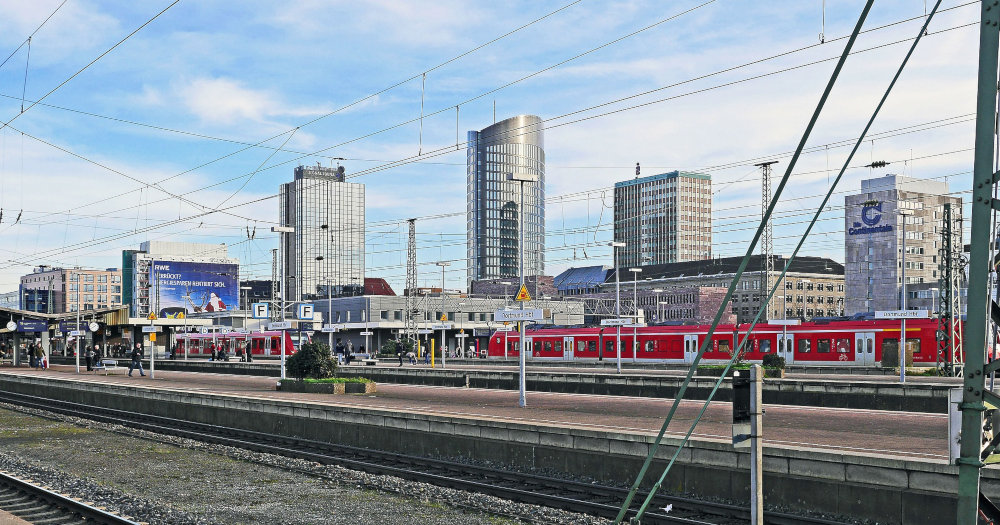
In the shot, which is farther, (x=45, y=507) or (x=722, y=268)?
(x=722, y=268)

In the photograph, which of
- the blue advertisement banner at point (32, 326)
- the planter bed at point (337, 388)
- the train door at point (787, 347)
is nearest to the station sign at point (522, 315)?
the planter bed at point (337, 388)

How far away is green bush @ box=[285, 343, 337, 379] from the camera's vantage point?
121ft

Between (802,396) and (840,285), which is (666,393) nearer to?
(802,396)

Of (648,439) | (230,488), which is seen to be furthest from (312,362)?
(648,439)

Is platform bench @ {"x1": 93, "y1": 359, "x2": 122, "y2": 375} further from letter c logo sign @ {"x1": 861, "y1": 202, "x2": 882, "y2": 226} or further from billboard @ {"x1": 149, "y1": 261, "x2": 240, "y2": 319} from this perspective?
letter c logo sign @ {"x1": 861, "y1": 202, "x2": 882, "y2": 226}

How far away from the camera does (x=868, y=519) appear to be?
1304 cm

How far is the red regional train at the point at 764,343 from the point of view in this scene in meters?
47.4

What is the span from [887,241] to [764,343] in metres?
97.0

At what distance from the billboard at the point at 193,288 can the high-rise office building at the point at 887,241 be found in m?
92.7

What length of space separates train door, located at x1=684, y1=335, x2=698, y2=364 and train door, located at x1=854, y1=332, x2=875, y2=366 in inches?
394

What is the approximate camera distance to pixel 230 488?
17172mm

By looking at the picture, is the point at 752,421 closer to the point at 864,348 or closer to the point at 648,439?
the point at 648,439

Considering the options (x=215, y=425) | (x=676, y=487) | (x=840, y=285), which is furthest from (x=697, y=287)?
(x=676, y=487)

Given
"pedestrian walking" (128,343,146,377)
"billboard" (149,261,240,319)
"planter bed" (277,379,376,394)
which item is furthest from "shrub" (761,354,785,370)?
"billboard" (149,261,240,319)
